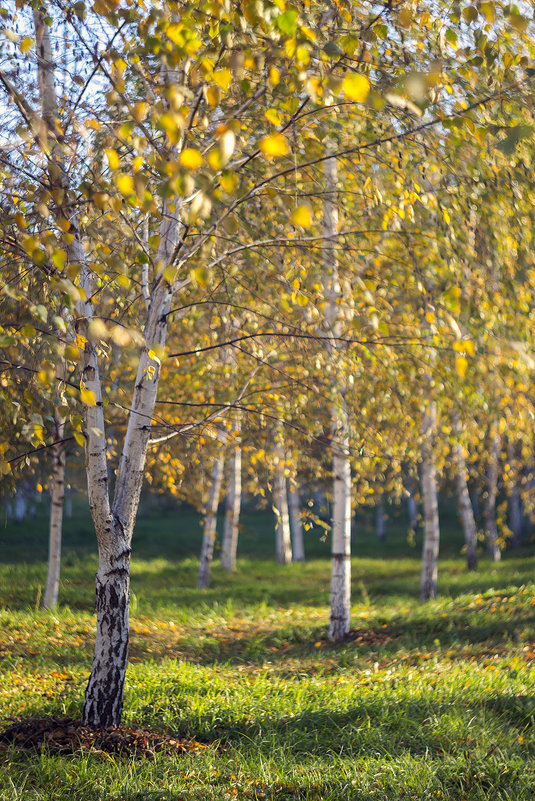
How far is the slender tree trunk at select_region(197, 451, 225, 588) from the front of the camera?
1311 centimetres

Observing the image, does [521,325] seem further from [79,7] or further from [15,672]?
[15,672]

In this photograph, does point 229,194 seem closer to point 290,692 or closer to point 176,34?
point 176,34

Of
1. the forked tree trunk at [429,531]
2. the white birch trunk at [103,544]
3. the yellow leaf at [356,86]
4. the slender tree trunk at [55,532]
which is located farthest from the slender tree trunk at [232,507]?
the yellow leaf at [356,86]

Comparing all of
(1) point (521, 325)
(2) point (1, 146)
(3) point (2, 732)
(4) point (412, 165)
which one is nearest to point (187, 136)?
(2) point (1, 146)

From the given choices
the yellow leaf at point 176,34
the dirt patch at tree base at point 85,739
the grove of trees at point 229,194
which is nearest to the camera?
the yellow leaf at point 176,34

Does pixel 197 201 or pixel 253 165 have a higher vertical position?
pixel 253 165

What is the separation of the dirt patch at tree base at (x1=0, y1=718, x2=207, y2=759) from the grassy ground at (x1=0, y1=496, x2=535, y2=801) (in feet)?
0.41

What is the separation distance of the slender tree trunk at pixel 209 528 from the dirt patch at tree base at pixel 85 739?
25.0 feet

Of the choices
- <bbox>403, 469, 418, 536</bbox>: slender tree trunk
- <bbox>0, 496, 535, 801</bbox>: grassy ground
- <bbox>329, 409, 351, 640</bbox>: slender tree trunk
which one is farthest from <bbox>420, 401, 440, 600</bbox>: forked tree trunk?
<bbox>329, 409, 351, 640</bbox>: slender tree trunk

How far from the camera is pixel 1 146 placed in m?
3.96

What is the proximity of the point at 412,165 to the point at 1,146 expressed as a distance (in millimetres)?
2894

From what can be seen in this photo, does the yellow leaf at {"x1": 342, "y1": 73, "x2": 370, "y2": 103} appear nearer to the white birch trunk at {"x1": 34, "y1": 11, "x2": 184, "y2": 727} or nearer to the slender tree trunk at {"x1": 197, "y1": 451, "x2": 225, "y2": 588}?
the white birch trunk at {"x1": 34, "y1": 11, "x2": 184, "y2": 727}

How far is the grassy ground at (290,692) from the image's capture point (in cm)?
432

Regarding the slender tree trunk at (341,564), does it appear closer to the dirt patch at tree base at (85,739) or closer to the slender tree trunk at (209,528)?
the slender tree trunk at (209,528)
